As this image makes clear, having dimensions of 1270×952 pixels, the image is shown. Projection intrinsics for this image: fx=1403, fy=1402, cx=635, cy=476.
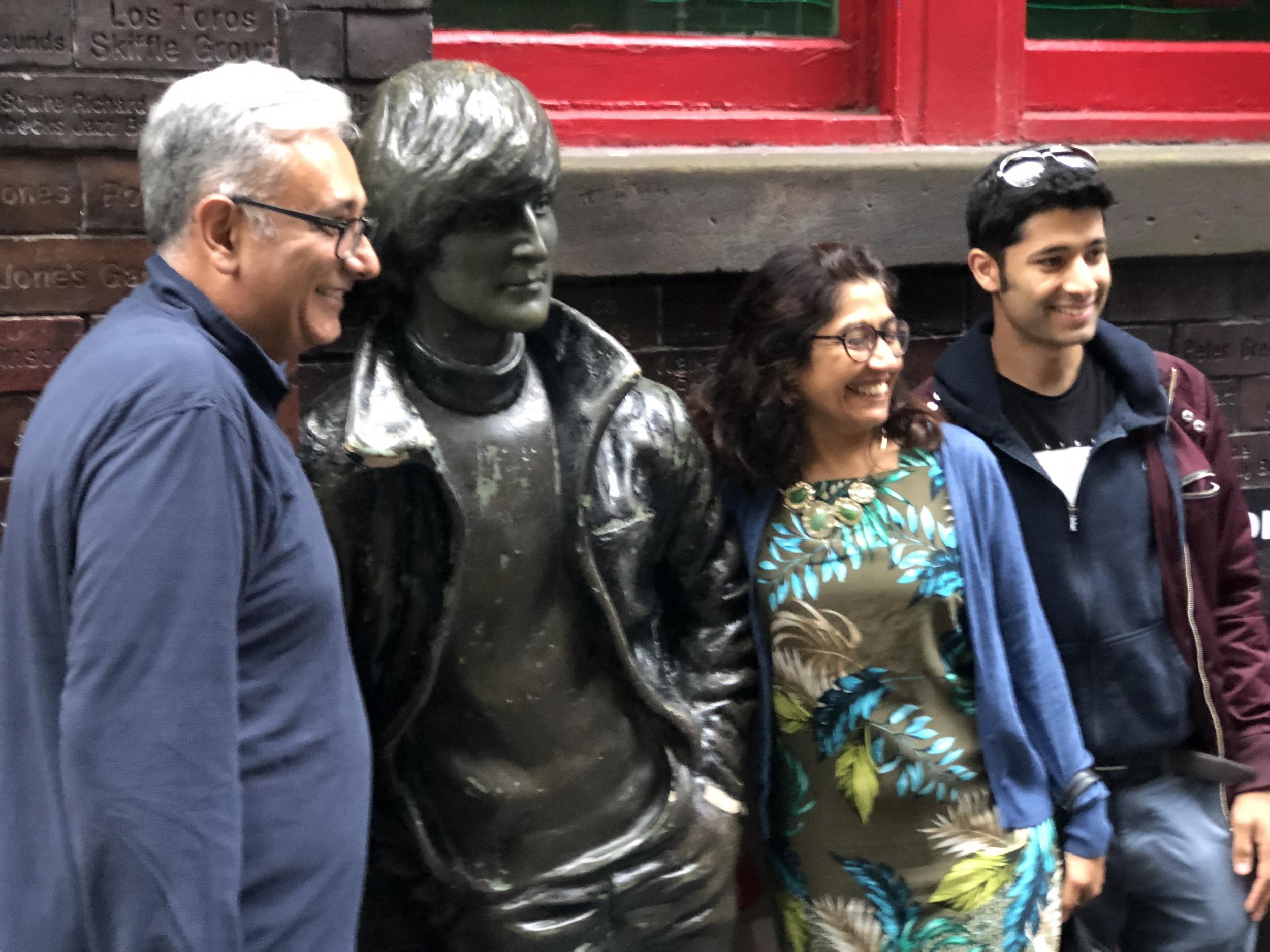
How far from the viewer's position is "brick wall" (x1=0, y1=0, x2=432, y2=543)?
2.38 meters

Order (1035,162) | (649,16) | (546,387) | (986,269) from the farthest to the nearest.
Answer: (649,16)
(986,269)
(1035,162)
(546,387)

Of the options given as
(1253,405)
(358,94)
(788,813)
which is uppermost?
(358,94)

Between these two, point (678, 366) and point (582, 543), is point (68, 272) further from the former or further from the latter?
point (678, 366)

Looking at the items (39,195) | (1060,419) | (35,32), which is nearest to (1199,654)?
(1060,419)

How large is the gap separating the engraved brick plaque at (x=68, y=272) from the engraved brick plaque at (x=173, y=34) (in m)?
0.30

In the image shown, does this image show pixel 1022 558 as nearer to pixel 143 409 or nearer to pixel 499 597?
pixel 499 597

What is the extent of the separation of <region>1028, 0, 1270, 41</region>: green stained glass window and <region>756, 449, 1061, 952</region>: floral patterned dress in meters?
1.73

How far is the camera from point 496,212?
6.79ft

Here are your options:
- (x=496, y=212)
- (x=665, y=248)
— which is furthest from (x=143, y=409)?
(x=665, y=248)

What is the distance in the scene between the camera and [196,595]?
1522mm

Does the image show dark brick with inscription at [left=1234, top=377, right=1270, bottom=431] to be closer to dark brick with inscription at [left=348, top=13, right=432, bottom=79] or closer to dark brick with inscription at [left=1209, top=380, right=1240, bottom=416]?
dark brick with inscription at [left=1209, top=380, right=1240, bottom=416]

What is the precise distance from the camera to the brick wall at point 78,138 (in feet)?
7.79

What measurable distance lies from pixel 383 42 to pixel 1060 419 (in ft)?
4.79

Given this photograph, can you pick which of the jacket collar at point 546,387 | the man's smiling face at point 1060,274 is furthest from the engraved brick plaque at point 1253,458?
the jacket collar at point 546,387
